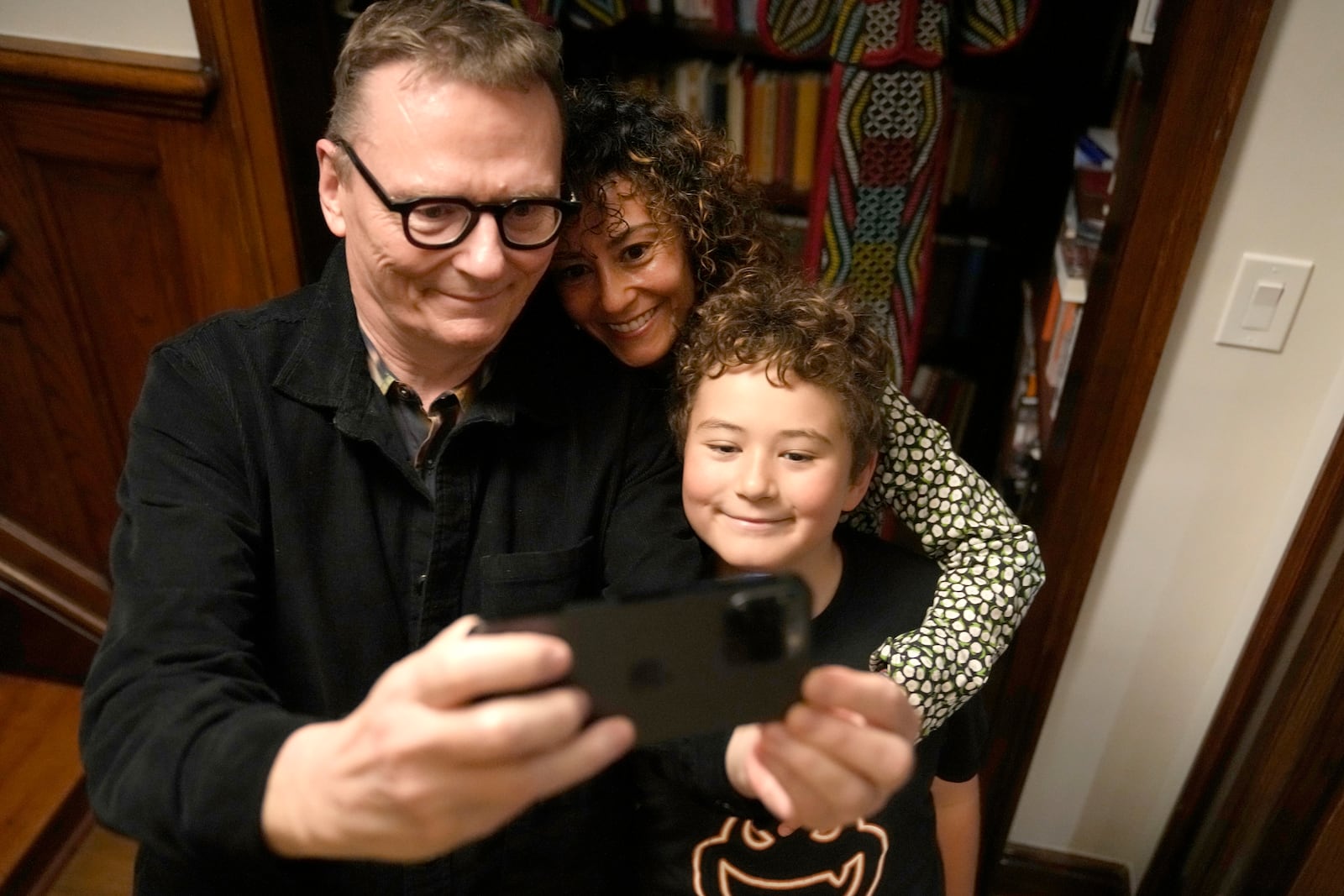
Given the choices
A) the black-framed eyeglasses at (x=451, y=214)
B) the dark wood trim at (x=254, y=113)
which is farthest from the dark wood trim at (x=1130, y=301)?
the dark wood trim at (x=254, y=113)

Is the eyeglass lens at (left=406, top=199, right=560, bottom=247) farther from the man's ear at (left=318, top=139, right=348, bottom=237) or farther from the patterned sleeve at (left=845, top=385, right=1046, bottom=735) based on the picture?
the patterned sleeve at (left=845, top=385, right=1046, bottom=735)

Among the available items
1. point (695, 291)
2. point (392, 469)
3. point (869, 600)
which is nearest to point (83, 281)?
point (392, 469)

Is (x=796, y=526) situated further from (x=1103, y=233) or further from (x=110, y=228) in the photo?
(x=110, y=228)

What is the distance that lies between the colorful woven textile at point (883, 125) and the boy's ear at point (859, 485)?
79 cm

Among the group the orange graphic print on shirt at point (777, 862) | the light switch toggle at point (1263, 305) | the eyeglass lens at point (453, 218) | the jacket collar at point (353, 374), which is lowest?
the orange graphic print on shirt at point (777, 862)

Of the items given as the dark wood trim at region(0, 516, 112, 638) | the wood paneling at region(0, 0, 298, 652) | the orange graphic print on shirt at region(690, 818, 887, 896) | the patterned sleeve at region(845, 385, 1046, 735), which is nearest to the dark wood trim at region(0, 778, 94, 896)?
the dark wood trim at region(0, 516, 112, 638)

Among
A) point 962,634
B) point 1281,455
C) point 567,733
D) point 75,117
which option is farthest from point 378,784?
point 75,117

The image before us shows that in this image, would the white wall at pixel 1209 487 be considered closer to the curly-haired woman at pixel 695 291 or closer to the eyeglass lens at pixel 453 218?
the curly-haired woman at pixel 695 291

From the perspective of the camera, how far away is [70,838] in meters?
1.88

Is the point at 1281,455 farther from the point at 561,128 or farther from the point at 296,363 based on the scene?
the point at 296,363

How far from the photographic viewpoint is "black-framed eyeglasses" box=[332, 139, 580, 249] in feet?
3.00

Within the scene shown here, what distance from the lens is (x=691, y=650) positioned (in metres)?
0.59

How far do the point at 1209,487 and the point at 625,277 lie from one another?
89 centimetres

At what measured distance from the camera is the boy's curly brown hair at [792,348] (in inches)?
40.2
